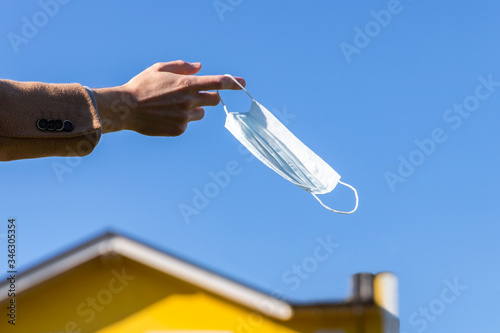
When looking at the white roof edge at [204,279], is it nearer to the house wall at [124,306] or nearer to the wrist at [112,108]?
the house wall at [124,306]

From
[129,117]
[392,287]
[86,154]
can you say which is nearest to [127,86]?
[129,117]

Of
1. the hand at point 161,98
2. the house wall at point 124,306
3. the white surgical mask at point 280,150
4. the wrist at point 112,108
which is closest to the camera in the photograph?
the wrist at point 112,108

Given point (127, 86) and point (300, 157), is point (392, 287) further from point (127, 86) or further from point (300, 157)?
point (127, 86)

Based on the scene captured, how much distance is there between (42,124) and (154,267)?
19.5ft

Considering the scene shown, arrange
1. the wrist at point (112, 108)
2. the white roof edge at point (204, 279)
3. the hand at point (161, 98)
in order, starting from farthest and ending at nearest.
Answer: the white roof edge at point (204, 279) → the hand at point (161, 98) → the wrist at point (112, 108)

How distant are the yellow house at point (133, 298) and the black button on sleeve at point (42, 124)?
5.58 meters

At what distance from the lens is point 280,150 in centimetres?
369

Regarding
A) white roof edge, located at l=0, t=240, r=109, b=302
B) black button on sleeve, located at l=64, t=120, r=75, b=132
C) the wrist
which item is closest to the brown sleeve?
black button on sleeve, located at l=64, t=120, r=75, b=132

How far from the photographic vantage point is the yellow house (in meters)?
7.82

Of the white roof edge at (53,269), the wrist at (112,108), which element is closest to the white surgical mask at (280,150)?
the wrist at (112,108)

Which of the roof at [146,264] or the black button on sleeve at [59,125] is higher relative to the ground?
the roof at [146,264]

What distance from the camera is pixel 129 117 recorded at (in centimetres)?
284

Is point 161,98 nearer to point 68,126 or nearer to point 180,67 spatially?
point 180,67

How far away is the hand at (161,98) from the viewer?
2.85 metres
